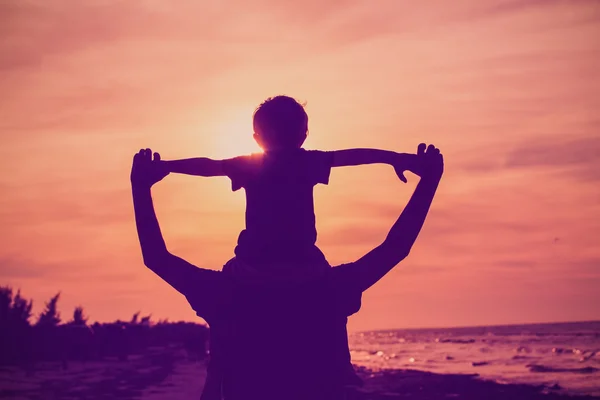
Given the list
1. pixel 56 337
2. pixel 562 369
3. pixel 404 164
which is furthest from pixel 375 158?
pixel 562 369

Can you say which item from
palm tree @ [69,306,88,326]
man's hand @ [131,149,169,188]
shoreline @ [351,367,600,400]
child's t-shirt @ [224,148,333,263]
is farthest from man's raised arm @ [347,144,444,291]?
palm tree @ [69,306,88,326]

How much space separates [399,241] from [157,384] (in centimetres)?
2510

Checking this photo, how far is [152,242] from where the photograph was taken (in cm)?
269

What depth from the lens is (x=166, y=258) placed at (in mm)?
2674

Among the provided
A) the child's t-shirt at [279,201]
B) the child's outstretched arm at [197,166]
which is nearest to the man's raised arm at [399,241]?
the child's t-shirt at [279,201]

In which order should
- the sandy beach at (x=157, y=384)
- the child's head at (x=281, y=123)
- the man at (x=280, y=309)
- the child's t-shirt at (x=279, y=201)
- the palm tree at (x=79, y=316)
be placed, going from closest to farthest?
the man at (x=280, y=309) < the child's t-shirt at (x=279, y=201) < the child's head at (x=281, y=123) < the sandy beach at (x=157, y=384) < the palm tree at (x=79, y=316)

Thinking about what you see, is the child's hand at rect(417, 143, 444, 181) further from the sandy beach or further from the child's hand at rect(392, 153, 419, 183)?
the sandy beach

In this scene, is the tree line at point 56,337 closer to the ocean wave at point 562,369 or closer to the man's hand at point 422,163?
the ocean wave at point 562,369

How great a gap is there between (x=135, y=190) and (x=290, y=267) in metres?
0.56

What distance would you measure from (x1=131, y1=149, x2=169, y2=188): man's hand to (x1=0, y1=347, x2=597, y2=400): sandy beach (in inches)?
700

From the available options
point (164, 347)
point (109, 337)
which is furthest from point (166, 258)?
point (164, 347)

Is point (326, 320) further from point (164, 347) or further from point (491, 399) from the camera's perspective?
point (164, 347)

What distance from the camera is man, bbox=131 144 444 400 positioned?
2666 mm

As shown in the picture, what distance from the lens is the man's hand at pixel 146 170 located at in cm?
275
